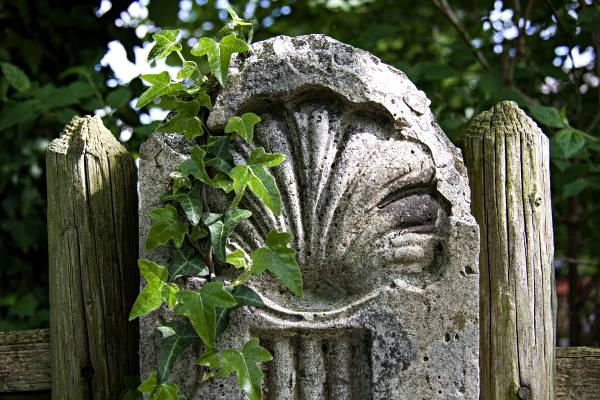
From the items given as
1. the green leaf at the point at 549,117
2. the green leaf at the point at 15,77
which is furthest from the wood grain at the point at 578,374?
the green leaf at the point at 15,77

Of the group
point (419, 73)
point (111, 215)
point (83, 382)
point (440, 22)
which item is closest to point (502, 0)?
point (419, 73)

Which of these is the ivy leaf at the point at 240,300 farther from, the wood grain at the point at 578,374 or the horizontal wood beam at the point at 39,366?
the wood grain at the point at 578,374

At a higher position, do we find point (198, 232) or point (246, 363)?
point (198, 232)

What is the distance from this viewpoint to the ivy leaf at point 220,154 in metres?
2.10

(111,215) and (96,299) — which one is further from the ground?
(111,215)

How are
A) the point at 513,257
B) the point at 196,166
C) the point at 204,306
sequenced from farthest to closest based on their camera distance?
1. the point at 513,257
2. the point at 196,166
3. the point at 204,306

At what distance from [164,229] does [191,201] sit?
3.8 inches

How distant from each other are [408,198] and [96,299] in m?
0.89

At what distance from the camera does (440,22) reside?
580cm

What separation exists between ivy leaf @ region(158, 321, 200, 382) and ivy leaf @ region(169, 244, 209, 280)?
0.40ft

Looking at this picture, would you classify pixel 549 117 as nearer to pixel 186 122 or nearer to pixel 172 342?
pixel 186 122

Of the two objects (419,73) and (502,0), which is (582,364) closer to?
(419,73)

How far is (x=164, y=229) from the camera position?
6.82ft

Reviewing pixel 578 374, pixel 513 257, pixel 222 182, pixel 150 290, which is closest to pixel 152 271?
pixel 150 290
